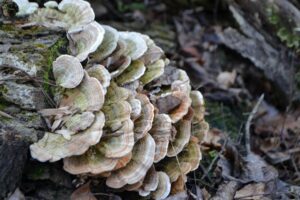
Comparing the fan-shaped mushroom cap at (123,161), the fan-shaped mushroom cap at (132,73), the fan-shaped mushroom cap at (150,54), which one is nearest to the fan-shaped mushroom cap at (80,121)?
the fan-shaped mushroom cap at (123,161)

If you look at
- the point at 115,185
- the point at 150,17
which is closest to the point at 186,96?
the point at 115,185

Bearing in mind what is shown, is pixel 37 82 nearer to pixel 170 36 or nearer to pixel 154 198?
pixel 154 198

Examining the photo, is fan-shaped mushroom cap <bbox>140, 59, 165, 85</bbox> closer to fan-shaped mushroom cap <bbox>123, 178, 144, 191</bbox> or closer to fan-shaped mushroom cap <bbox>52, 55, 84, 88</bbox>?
fan-shaped mushroom cap <bbox>52, 55, 84, 88</bbox>

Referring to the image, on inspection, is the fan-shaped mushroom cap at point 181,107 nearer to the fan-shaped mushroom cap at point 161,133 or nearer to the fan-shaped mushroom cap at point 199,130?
the fan-shaped mushroom cap at point 161,133

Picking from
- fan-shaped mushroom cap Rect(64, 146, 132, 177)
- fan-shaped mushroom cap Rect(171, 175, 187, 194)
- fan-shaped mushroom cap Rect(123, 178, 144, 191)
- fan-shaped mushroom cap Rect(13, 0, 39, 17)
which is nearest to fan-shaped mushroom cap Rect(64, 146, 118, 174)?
fan-shaped mushroom cap Rect(64, 146, 132, 177)

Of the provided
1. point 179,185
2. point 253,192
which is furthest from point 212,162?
point 179,185
